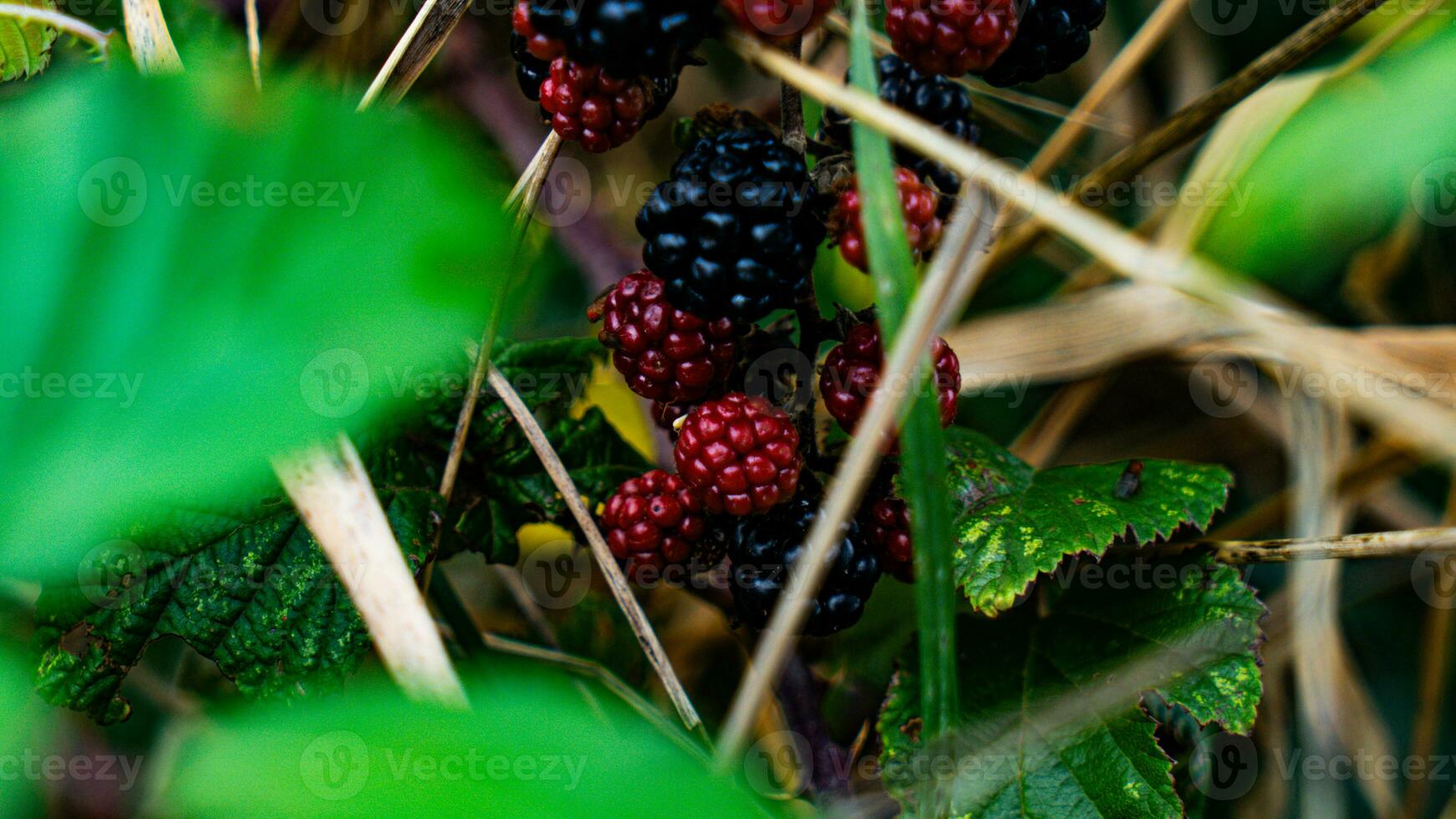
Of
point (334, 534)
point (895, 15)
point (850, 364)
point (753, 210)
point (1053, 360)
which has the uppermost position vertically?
point (895, 15)

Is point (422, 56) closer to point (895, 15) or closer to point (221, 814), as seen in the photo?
point (895, 15)

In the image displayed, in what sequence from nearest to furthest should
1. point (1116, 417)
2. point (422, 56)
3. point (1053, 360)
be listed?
point (422, 56)
point (1053, 360)
point (1116, 417)

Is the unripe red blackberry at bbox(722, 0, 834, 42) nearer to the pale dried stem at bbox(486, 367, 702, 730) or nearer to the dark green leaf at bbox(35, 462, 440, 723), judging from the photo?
the pale dried stem at bbox(486, 367, 702, 730)

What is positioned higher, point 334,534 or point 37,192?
point 37,192

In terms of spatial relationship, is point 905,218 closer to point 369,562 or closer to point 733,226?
point 733,226

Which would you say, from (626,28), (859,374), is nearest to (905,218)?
(859,374)

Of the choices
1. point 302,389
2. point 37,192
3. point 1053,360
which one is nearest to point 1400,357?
point 1053,360

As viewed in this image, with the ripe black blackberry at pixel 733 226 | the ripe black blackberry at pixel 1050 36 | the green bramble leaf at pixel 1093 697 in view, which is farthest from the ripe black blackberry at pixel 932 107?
the green bramble leaf at pixel 1093 697

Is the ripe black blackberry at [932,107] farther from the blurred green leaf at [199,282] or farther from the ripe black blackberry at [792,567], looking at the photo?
the blurred green leaf at [199,282]
